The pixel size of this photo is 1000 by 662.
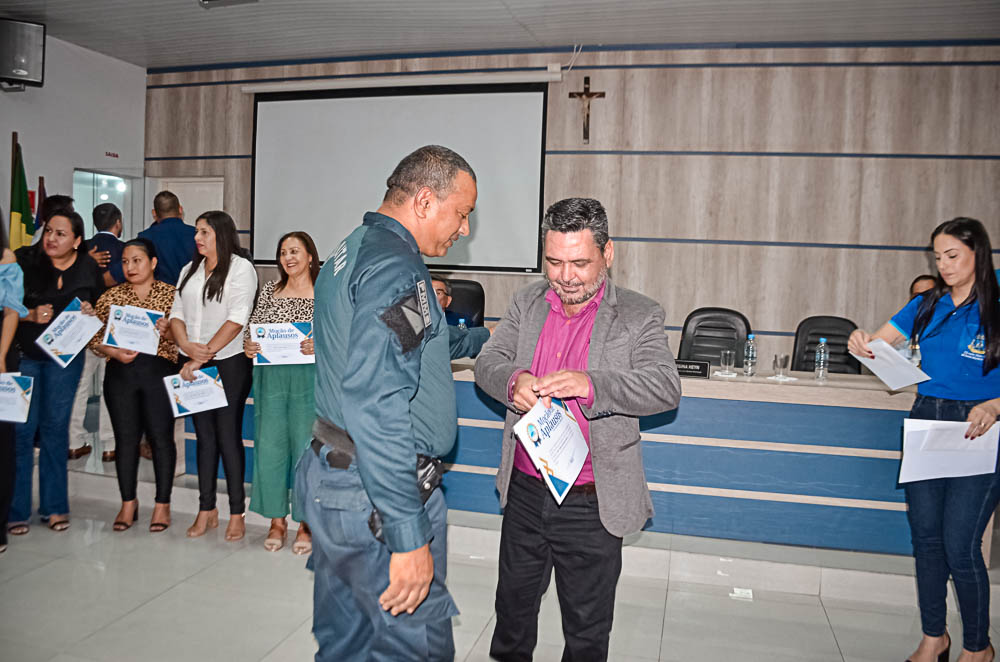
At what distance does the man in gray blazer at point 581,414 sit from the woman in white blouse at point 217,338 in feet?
7.04

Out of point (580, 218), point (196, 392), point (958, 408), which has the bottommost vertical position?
point (196, 392)

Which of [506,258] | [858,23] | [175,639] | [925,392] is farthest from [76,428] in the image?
[858,23]

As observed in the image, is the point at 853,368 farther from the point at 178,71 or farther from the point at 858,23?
the point at 178,71

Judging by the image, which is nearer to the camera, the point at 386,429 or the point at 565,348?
the point at 386,429

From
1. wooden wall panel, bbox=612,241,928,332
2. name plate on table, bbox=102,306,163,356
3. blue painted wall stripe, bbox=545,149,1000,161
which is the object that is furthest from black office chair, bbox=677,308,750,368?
name plate on table, bbox=102,306,163,356

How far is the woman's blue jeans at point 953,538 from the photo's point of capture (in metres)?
2.49

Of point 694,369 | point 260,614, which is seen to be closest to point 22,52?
point 260,614

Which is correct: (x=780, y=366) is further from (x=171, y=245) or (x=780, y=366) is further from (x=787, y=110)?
(x=171, y=245)

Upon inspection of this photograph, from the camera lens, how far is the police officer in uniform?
1.51m

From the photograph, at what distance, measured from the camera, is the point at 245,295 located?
12.3 feet

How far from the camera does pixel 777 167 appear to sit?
19.6 feet

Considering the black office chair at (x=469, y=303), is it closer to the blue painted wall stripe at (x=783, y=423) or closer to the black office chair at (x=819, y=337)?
the blue painted wall stripe at (x=783, y=423)

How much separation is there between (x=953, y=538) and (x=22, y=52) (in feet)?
23.2

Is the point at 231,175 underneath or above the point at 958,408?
above
